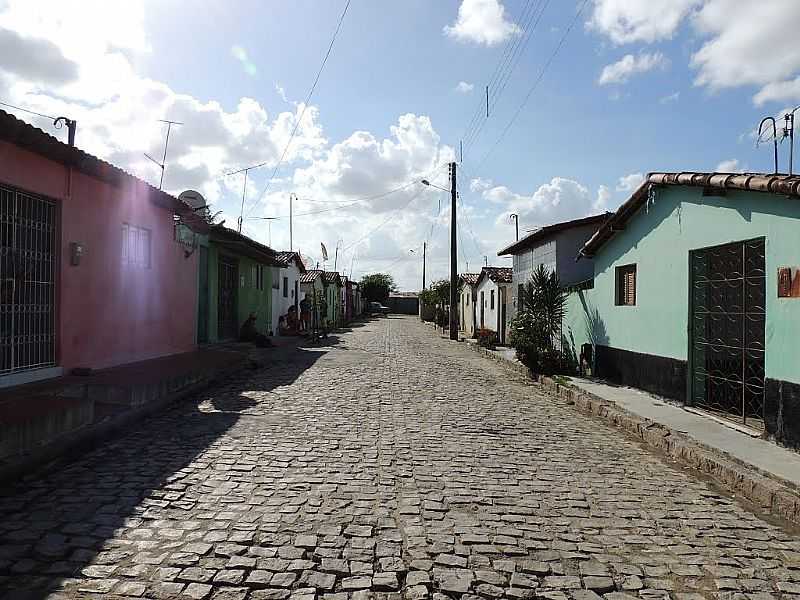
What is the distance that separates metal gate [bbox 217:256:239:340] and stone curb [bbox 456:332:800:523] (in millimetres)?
11663

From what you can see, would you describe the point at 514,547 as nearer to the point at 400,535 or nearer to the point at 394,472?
the point at 400,535

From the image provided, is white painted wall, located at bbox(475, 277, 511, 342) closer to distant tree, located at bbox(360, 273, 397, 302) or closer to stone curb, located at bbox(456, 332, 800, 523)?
stone curb, located at bbox(456, 332, 800, 523)

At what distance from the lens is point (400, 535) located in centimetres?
437

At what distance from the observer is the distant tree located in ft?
278

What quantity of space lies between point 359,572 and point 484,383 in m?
10.2

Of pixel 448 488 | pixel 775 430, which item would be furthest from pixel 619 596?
pixel 775 430

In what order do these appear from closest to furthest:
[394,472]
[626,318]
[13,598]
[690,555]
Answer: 1. [13,598]
2. [690,555]
3. [394,472]
4. [626,318]

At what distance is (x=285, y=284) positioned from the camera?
3061 cm

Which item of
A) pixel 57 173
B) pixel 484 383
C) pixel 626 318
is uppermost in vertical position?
pixel 57 173

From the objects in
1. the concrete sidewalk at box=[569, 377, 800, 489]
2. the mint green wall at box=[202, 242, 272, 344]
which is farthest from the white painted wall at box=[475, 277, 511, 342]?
the concrete sidewalk at box=[569, 377, 800, 489]

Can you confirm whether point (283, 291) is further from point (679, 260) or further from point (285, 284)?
point (679, 260)

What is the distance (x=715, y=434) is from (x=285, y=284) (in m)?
25.0

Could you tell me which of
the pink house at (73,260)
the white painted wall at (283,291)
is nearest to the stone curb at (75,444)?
the pink house at (73,260)

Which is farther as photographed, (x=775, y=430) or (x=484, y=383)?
(x=484, y=383)
